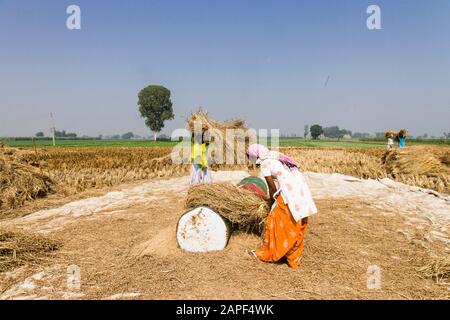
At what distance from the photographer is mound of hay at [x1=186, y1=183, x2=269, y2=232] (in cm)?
381

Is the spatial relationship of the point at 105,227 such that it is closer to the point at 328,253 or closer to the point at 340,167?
the point at 328,253

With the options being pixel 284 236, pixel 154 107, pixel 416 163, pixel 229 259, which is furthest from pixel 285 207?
pixel 154 107

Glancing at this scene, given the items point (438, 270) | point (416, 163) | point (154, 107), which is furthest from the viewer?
point (154, 107)

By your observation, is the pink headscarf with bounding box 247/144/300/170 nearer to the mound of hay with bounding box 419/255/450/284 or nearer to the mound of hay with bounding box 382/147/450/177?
the mound of hay with bounding box 419/255/450/284

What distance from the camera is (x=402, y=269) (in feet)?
11.5

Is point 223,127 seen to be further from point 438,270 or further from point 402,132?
point 402,132

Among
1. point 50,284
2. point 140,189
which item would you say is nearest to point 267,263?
point 50,284

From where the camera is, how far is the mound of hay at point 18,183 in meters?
6.78

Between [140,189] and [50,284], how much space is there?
5.36m

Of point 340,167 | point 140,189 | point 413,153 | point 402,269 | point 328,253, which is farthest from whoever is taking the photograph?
point 340,167

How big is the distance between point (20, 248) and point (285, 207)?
10.9 ft

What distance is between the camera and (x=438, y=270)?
10.7 ft

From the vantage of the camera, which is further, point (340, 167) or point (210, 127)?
point (340, 167)
